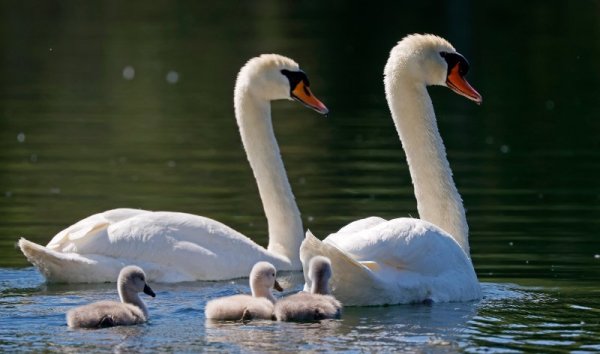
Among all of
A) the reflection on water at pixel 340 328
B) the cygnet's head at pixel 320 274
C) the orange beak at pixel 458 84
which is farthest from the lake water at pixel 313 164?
the orange beak at pixel 458 84

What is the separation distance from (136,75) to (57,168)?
55.2ft

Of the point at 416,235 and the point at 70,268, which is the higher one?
the point at 416,235

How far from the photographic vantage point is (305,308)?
1082 centimetres

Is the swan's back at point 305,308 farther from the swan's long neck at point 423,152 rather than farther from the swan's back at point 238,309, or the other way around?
the swan's long neck at point 423,152

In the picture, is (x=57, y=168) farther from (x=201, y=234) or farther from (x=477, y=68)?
(x=477, y=68)

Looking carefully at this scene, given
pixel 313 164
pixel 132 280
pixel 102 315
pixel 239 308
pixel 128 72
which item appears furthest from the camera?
pixel 128 72

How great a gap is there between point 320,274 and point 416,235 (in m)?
0.86

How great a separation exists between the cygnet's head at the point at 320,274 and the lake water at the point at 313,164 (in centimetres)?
34

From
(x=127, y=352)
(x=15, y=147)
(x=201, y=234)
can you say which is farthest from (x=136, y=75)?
(x=127, y=352)

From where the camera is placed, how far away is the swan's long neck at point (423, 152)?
43.6 feet

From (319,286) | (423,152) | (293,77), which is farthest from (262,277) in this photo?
(293,77)

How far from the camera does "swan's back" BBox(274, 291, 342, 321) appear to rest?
10836 millimetres

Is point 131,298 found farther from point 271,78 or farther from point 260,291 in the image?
point 271,78

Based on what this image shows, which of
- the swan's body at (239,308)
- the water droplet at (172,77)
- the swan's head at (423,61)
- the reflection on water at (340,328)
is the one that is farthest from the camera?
the water droplet at (172,77)
